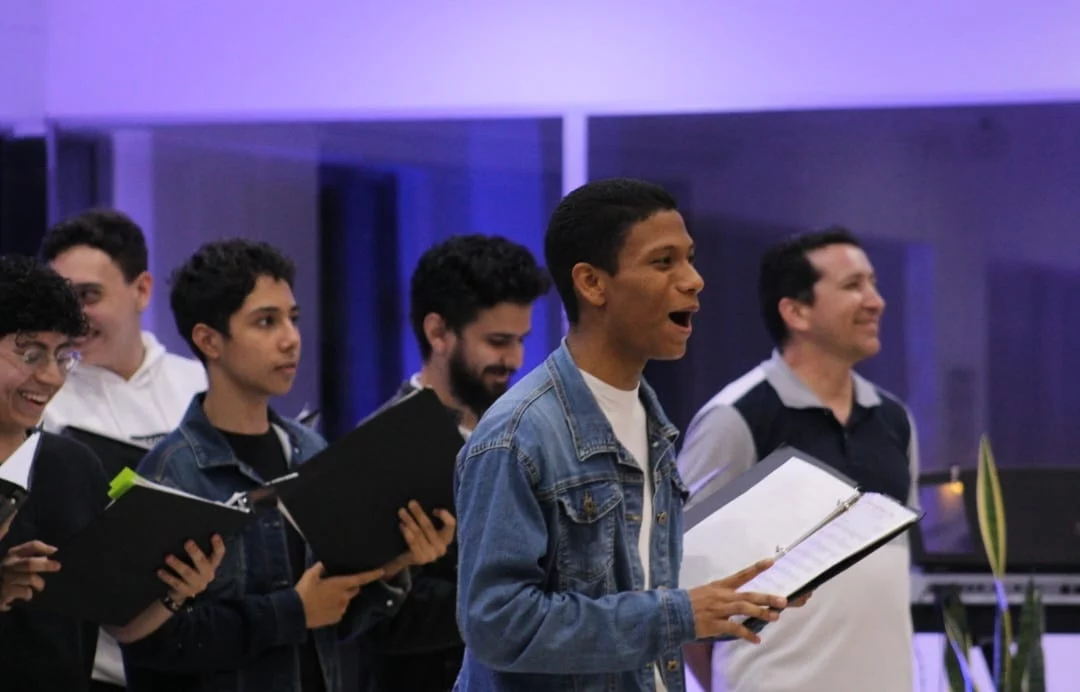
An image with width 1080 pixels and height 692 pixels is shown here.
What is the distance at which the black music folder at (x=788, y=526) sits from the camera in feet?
7.31

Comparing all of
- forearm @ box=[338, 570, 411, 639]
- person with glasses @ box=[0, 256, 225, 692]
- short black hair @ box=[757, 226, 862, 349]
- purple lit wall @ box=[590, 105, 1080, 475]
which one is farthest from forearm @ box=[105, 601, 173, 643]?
purple lit wall @ box=[590, 105, 1080, 475]

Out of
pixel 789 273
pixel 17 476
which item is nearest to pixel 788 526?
pixel 17 476

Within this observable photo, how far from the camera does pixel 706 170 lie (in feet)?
17.5

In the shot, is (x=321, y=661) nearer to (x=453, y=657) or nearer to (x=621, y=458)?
(x=453, y=657)

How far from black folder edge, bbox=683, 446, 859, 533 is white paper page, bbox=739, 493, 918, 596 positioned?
16 cm

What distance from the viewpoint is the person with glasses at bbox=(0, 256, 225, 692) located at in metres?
2.74

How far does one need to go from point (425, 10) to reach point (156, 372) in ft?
6.24

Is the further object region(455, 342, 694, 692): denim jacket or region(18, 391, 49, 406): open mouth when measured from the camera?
region(18, 391, 49, 406): open mouth

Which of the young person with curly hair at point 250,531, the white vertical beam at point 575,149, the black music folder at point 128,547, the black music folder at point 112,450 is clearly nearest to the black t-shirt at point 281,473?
the young person with curly hair at point 250,531

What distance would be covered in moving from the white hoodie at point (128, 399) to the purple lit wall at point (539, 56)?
164cm

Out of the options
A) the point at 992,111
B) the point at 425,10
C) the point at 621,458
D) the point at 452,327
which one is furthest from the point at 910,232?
the point at 621,458

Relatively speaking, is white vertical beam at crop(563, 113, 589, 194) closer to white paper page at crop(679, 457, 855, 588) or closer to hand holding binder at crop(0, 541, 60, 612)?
white paper page at crop(679, 457, 855, 588)

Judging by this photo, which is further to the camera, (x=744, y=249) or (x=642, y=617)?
(x=744, y=249)

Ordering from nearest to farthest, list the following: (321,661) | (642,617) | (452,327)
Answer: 1. (642,617)
2. (321,661)
3. (452,327)
